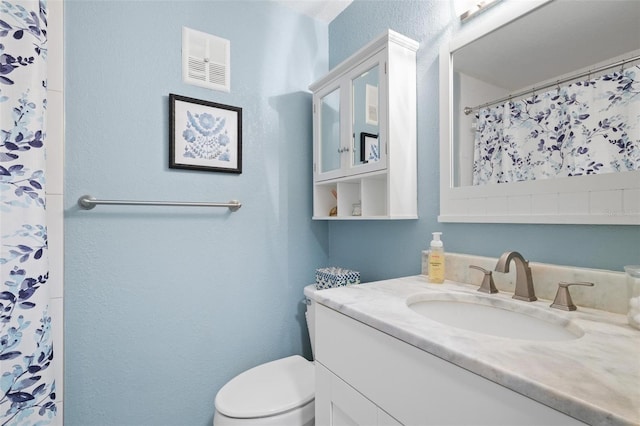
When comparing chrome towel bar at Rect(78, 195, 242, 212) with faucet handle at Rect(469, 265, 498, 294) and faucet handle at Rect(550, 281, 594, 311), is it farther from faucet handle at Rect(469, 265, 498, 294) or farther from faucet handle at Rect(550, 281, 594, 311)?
faucet handle at Rect(550, 281, 594, 311)

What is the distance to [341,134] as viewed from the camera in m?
1.44

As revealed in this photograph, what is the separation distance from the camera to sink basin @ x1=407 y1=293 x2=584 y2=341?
73 centimetres

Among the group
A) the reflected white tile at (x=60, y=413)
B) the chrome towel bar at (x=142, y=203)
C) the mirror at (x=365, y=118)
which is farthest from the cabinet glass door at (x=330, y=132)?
the reflected white tile at (x=60, y=413)

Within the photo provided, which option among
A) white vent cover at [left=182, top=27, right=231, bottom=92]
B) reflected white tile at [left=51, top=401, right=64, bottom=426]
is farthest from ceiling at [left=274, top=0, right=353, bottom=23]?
reflected white tile at [left=51, top=401, right=64, bottom=426]

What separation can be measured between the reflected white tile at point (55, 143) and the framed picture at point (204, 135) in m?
0.37

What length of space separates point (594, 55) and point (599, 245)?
1.61 feet

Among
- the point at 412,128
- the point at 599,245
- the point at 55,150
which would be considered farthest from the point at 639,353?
the point at 55,150

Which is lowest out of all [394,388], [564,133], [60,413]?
[60,413]

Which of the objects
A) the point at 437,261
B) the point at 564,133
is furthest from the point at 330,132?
the point at 564,133

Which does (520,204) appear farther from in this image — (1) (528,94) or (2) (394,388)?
(2) (394,388)

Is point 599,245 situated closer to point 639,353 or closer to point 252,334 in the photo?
point 639,353

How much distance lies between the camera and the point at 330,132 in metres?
1.58

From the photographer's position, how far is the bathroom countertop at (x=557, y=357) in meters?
0.39

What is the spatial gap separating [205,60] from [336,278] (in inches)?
47.3
